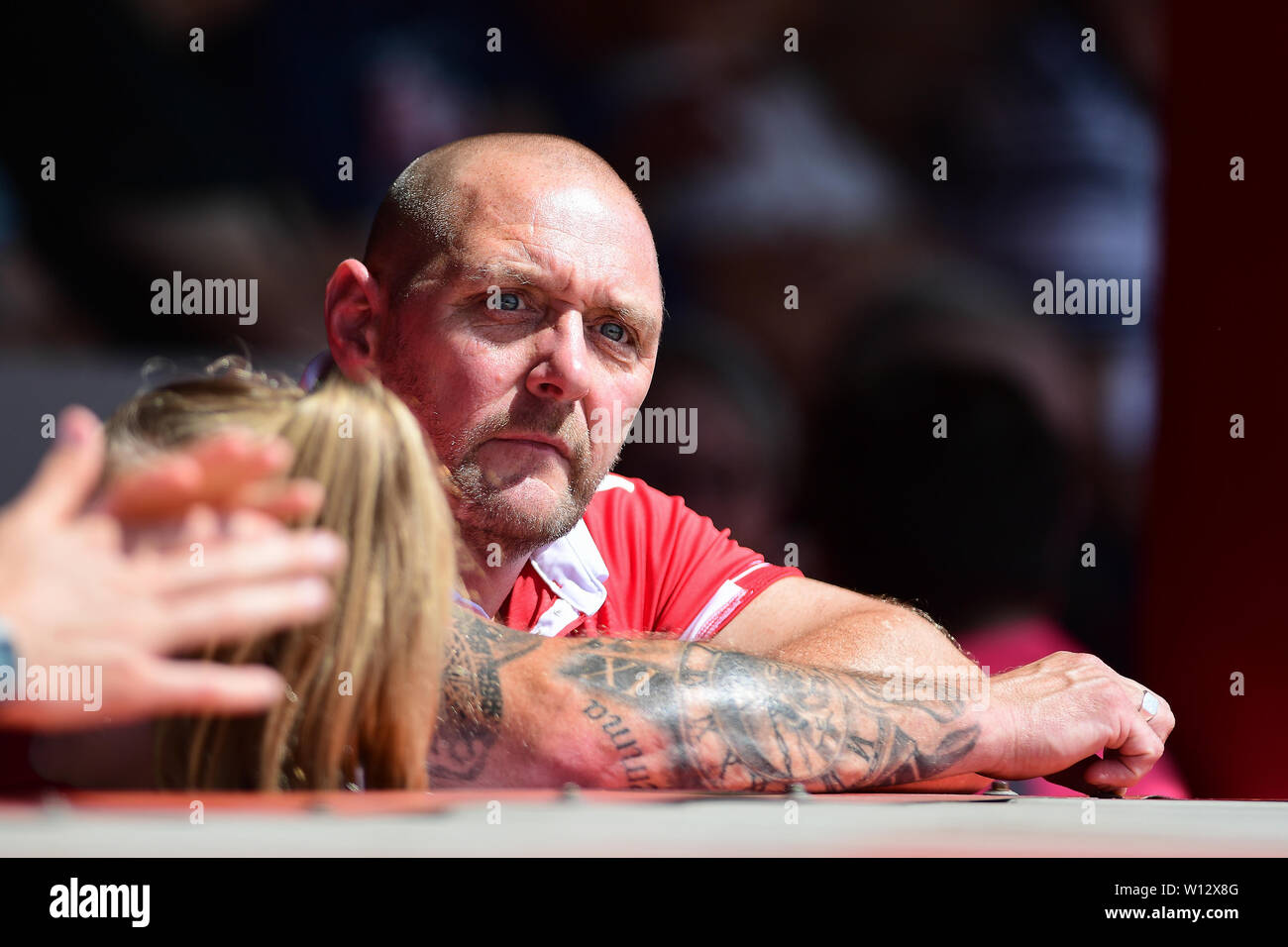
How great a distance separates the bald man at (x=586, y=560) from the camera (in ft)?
5.21

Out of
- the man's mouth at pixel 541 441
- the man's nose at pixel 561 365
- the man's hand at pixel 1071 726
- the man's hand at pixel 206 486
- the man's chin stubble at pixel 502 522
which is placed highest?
the man's nose at pixel 561 365

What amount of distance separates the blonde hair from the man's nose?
87 centimetres

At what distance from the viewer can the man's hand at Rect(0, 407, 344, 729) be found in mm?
964

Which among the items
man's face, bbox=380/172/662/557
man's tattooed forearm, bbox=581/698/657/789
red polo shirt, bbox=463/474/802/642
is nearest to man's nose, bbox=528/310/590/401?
man's face, bbox=380/172/662/557

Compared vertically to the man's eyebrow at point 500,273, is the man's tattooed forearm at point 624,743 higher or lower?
lower

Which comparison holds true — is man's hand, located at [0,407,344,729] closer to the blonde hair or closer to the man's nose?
the blonde hair

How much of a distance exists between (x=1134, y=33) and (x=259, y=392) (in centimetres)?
252

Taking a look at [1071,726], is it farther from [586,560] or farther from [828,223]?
[828,223]

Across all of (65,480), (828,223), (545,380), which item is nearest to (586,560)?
(545,380)

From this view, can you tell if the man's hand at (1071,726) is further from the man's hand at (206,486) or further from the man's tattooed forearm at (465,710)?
the man's hand at (206,486)

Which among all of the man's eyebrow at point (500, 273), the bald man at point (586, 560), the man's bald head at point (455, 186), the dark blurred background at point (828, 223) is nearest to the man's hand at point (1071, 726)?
the bald man at point (586, 560)

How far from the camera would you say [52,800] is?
1.11 metres

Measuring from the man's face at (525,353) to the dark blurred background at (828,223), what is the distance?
26.0 inches
